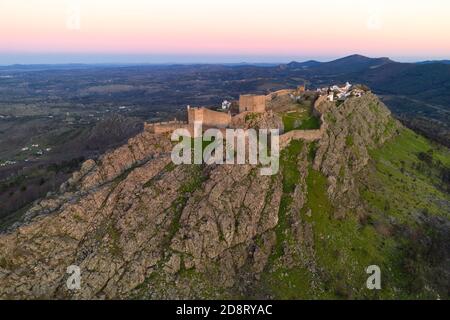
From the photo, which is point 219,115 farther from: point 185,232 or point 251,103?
point 185,232

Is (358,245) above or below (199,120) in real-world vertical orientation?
below

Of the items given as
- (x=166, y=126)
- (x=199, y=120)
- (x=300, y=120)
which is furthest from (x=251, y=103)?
(x=166, y=126)

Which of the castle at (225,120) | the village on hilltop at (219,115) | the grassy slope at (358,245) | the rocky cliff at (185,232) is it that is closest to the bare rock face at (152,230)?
the rocky cliff at (185,232)

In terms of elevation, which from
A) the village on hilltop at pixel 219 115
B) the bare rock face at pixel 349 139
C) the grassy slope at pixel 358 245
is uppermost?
the village on hilltop at pixel 219 115

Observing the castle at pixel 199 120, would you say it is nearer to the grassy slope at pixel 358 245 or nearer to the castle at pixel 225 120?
the castle at pixel 225 120

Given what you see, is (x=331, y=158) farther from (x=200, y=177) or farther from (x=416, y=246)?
(x=200, y=177)

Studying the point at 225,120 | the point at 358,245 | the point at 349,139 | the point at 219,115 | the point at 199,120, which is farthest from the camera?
the point at 349,139

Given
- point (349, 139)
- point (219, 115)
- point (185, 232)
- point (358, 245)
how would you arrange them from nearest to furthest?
point (185, 232)
point (358, 245)
point (219, 115)
point (349, 139)
